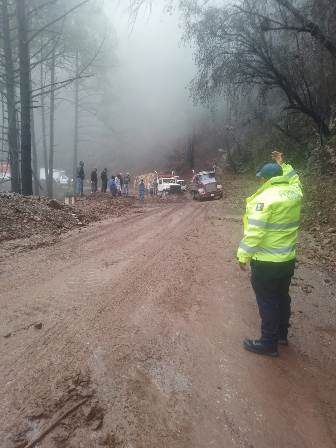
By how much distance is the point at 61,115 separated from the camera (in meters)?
58.4

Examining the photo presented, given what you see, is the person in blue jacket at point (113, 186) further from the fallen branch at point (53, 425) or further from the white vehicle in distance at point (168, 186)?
the fallen branch at point (53, 425)

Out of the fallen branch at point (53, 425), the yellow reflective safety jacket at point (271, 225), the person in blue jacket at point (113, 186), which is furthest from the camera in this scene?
the person in blue jacket at point (113, 186)

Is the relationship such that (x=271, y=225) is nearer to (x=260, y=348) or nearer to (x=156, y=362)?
(x=260, y=348)

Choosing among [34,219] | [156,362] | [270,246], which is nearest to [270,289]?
[270,246]

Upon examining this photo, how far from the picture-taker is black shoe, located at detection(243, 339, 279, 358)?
13.2 feet

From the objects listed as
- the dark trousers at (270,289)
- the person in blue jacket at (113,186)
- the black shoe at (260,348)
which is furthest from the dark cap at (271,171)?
the person in blue jacket at (113,186)

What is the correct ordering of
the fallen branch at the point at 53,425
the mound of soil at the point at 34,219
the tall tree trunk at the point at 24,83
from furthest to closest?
the tall tree trunk at the point at 24,83 → the mound of soil at the point at 34,219 → the fallen branch at the point at 53,425

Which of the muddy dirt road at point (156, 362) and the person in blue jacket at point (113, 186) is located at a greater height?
the muddy dirt road at point (156, 362)

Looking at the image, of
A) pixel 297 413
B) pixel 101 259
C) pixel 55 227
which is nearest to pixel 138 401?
pixel 297 413

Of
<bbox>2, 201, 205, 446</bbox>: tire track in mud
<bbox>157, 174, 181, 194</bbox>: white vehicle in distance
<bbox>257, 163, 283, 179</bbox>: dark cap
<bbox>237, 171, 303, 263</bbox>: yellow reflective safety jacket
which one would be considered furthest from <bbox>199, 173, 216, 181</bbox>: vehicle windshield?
<bbox>237, 171, 303, 263</bbox>: yellow reflective safety jacket

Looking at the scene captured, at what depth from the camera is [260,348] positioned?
4.04 metres

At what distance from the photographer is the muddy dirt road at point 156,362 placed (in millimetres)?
2844

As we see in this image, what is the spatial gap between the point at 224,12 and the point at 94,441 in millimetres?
13982

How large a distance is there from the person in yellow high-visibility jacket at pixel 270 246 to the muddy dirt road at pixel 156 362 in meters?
0.37
